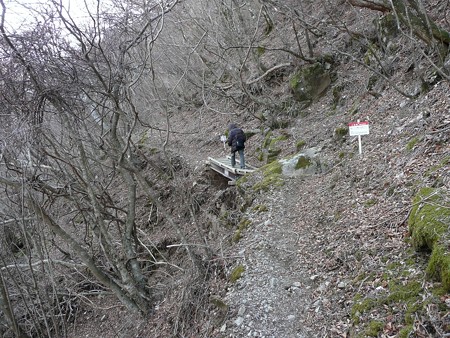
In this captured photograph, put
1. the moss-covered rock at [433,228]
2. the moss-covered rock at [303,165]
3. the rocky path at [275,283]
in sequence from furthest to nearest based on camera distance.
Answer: the moss-covered rock at [303,165]
the rocky path at [275,283]
the moss-covered rock at [433,228]

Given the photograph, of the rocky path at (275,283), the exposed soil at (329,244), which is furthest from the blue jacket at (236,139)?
the rocky path at (275,283)

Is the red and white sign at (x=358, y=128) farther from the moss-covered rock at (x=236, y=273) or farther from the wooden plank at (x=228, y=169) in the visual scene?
the wooden plank at (x=228, y=169)

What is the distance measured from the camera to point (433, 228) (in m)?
3.75

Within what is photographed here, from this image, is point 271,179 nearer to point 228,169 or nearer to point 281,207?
point 281,207

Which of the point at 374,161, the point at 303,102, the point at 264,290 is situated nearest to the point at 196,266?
the point at 264,290

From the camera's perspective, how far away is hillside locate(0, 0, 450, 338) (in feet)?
14.2

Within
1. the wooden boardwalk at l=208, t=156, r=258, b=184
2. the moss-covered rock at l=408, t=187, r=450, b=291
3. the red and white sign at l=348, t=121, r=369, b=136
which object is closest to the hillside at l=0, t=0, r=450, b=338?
the moss-covered rock at l=408, t=187, r=450, b=291

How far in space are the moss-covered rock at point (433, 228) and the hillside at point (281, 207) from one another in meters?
0.02

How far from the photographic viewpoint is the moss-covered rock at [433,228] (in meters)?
3.44

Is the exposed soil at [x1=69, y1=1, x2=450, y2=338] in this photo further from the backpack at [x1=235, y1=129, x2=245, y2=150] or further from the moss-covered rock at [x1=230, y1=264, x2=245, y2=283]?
the backpack at [x1=235, y1=129, x2=245, y2=150]

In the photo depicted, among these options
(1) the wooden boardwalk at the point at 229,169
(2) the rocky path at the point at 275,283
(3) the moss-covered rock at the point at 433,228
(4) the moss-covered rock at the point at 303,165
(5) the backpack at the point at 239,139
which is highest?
(5) the backpack at the point at 239,139

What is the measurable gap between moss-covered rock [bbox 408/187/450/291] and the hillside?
2cm

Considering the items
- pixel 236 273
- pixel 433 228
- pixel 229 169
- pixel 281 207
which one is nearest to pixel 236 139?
pixel 229 169

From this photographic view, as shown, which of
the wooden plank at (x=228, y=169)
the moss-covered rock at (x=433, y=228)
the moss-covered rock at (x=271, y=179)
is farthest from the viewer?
the wooden plank at (x=228, y=169)
